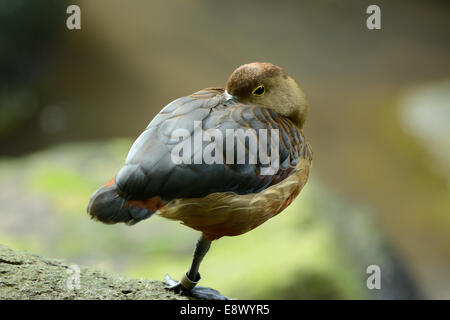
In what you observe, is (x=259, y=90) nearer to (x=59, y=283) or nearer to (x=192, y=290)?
(x=192, y=290)

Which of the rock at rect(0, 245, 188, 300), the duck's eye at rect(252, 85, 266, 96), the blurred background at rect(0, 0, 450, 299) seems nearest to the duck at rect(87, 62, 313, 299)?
the duck's eye at rect(252, 85, 266, 96)

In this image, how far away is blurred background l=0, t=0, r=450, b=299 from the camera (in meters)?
3.63

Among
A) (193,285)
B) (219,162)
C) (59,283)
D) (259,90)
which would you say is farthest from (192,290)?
(259,90)

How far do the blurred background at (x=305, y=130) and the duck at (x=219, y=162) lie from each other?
59.6 inches

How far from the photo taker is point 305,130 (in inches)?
271

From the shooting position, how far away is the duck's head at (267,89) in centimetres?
196

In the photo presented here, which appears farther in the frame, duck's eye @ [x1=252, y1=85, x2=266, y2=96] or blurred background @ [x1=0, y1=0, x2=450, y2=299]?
blurred background @ [x1=0, y1=0, x2=450, y2=299]

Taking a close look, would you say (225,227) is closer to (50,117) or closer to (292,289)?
(292,289)

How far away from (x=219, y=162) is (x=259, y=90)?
0.39 metres

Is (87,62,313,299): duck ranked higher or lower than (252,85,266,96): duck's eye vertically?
lower

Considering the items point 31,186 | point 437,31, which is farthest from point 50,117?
point 437,31

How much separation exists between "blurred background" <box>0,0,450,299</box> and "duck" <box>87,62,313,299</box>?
1514 mm

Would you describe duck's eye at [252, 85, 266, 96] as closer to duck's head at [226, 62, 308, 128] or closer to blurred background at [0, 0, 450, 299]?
duck's head at [226, 62, 308, 128]
